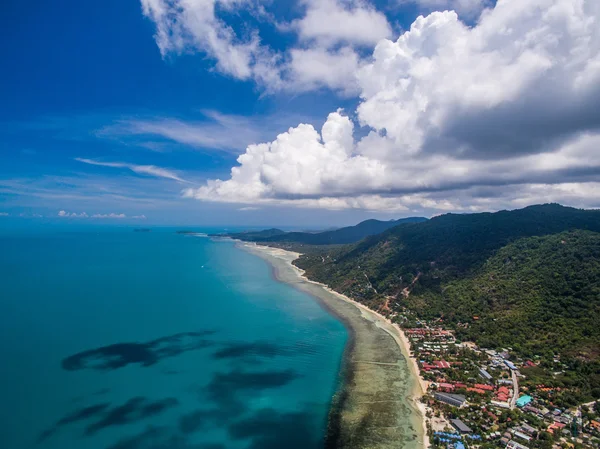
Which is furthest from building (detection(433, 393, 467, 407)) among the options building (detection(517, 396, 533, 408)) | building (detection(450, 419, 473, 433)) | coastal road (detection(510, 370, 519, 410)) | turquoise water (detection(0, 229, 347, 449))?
turquoise water (detection(0, 229, 347, 449))

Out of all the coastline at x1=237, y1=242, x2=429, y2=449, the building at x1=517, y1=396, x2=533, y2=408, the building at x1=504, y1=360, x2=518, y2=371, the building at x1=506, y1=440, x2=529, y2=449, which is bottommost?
the coastline at x1=237, y1=242, x2=429, y2=449

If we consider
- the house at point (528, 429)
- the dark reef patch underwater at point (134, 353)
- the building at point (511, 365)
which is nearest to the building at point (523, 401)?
the house at point (528, 429)

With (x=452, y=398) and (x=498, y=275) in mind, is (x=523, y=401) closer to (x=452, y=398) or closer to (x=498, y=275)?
(x=452, y=398)

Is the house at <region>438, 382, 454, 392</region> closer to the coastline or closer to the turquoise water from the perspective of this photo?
the coastline

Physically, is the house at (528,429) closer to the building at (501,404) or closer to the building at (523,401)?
the building at (501,404)

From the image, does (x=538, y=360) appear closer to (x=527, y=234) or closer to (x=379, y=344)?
(x=379, y=344)

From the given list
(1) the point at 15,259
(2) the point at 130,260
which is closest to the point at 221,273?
(2) the point at 130,260

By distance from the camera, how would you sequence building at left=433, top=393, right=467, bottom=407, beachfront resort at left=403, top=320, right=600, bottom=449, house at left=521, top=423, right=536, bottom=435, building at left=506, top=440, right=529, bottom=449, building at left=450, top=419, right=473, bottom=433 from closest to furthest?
1. building at left=506, top=440, right=529, bottom=449
2. beachfront resort at left=403, top=320, right=600, bottom=449
3. house at left=521, top=423, right=536, bottom=435
4. building at left=450, top=419, right=473, bottom=433
5. building at left=433, top=393, right=467, bottom=407
